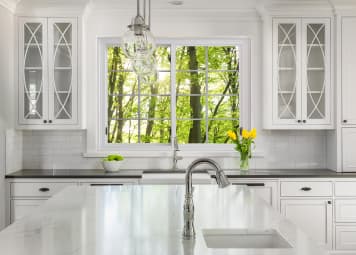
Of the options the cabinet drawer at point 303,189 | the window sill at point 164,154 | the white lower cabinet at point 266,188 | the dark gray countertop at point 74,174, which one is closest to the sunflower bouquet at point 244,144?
the window sill at point 164,154

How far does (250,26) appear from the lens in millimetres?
5199

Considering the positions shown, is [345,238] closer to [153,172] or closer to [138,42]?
[153,172]

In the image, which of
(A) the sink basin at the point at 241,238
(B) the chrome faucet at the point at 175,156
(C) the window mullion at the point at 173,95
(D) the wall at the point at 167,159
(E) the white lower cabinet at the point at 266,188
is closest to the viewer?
(A) the sink basin at the point at 241,238

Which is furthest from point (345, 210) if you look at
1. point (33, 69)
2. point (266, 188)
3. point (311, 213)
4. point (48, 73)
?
point (33, 69)

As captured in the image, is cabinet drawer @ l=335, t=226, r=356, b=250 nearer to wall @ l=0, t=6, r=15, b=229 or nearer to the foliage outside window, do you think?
the foliage outside window

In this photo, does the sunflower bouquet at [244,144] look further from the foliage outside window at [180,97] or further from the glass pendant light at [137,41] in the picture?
the glass pendant light at [137,41]

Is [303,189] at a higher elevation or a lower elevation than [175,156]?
lower

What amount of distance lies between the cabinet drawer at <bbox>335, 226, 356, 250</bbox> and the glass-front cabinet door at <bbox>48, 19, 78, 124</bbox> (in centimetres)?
289

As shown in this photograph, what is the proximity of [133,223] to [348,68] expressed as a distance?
3453 millimetres

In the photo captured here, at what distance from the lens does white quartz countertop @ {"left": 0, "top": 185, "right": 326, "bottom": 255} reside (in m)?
1.83

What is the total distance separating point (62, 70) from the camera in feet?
16.1

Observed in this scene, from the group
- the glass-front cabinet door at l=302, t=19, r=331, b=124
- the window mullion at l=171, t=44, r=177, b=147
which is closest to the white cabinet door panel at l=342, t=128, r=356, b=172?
the glass-front cabinet door at l=302, t=19, r=331, b=124

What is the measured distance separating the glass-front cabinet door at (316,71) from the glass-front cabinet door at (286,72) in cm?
8

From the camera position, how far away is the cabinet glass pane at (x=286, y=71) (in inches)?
195
